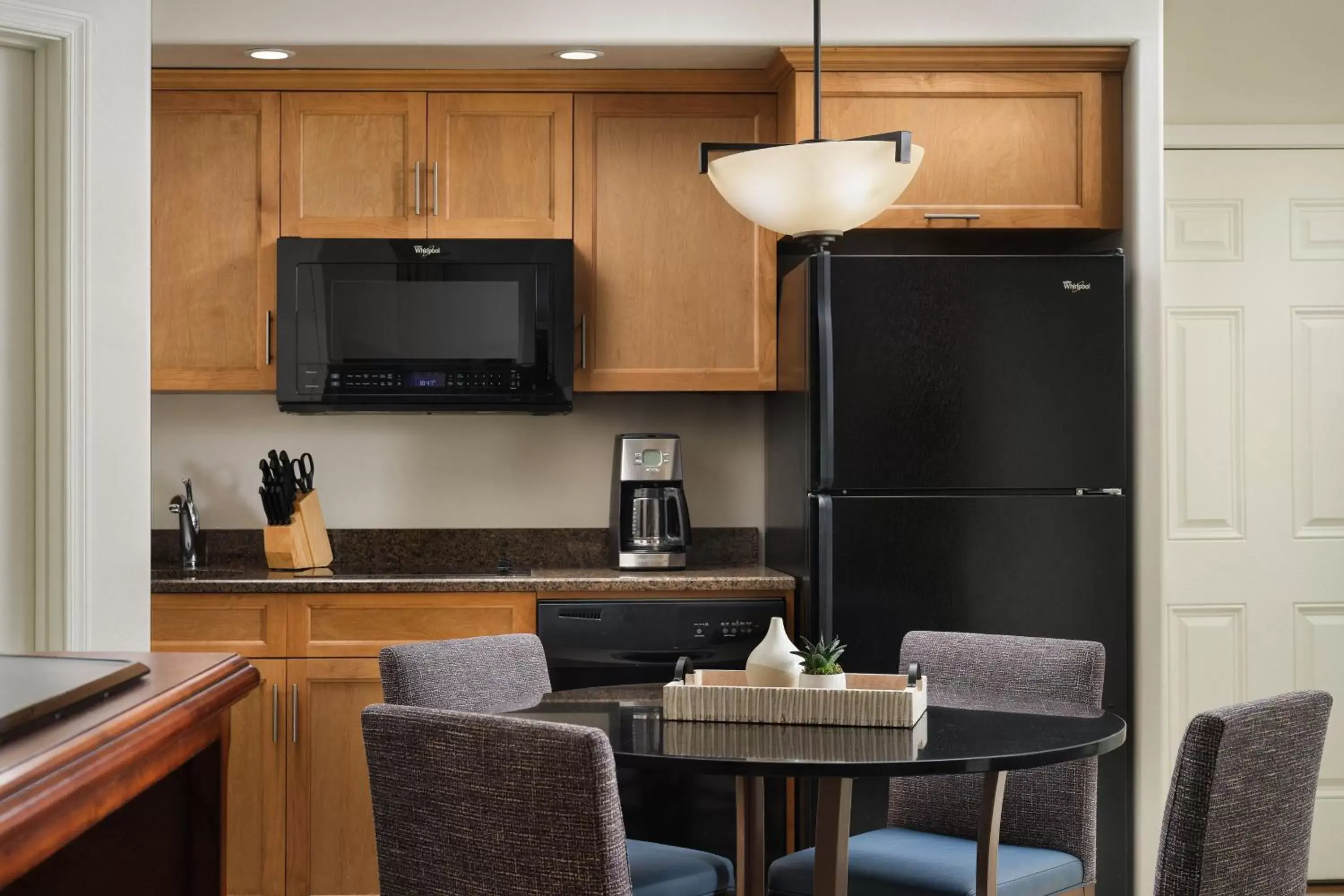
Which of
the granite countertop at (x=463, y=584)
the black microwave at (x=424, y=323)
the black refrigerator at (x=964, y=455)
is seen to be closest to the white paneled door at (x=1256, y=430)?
the black refrigerator at (x=964, y=455)

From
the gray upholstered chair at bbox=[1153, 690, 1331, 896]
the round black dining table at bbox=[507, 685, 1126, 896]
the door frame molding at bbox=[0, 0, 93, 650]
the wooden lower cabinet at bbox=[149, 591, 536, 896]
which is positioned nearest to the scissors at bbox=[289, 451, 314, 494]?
the wooden lower cabinet at bbox=[149, 591, 536, 896]

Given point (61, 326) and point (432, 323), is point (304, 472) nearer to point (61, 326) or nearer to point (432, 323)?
point (432, 323)

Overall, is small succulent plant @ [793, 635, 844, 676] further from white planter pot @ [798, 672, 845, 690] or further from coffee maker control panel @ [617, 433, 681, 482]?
coffee maker control panel @ [617, 433, 681, 482]

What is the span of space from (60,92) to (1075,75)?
2.43m

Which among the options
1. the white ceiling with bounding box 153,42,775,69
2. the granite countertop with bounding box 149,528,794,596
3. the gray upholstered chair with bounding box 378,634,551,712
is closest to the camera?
the gray upholstered chair with bounding box 378,634,551,712

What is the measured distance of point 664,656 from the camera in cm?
330

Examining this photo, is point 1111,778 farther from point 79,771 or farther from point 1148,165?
point 79,771

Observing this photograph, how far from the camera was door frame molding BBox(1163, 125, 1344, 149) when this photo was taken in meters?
3.93

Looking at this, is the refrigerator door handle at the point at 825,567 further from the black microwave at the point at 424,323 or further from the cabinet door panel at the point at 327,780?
the cabinet door panel at the point at 327,780

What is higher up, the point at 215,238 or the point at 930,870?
the point at 215,238

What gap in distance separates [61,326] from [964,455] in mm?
2004

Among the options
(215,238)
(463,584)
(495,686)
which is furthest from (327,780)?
(215,238)

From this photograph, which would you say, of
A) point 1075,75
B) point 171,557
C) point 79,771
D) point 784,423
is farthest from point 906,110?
point 79,771

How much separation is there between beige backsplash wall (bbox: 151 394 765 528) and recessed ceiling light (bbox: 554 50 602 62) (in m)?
1.00
